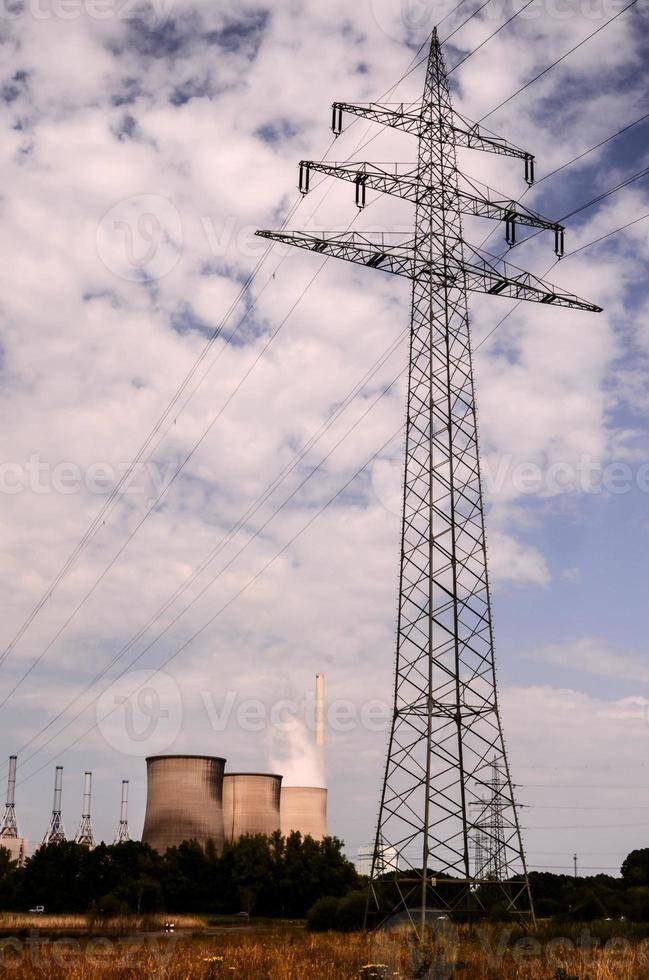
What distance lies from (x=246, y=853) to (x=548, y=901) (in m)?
28.5

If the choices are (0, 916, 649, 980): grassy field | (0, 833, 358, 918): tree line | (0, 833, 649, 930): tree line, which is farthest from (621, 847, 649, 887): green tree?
(0, 916, 649, 980): grassy field

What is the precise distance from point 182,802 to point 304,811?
15034mm

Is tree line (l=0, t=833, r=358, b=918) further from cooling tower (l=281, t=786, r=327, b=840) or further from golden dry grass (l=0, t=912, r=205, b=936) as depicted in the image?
cooling tower (l=281, t=786, r=327, b=840)

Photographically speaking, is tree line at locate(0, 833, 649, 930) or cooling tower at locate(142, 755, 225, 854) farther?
cooling tower at locate(142, 755, 225, 854)

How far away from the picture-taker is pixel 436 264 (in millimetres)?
29281

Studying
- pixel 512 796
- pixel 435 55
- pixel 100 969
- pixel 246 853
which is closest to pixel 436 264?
pixel 435 55

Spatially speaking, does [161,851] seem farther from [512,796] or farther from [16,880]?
[512,796]

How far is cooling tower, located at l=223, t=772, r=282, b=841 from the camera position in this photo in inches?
3529

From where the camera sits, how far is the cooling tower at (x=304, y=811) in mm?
91250

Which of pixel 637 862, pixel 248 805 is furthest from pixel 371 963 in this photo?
pixel 637 862

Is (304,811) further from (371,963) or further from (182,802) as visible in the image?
(371,963)

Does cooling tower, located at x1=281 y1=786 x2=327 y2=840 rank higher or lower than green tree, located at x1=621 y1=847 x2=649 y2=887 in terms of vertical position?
higher

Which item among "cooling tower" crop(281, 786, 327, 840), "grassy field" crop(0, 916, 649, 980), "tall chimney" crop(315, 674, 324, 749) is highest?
"tall chimney" crop(315, 674, 324, 749)

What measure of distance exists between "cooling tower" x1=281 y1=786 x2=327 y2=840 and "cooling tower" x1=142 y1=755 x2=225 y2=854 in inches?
426
